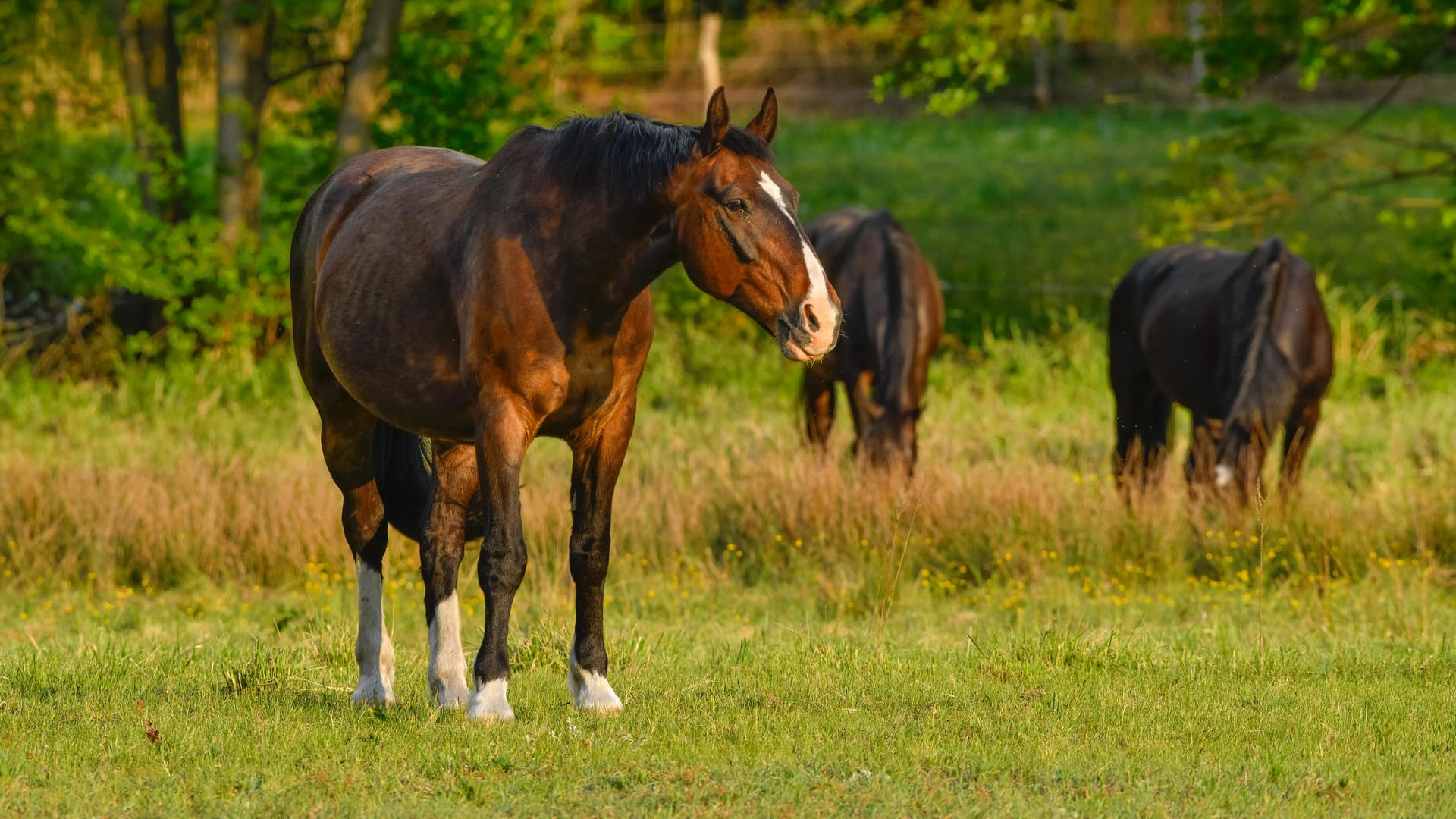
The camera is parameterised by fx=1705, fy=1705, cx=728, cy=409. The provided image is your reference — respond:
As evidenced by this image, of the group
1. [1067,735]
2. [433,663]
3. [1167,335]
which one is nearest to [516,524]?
[433,663]

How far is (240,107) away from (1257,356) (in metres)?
8.91

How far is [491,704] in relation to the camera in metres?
5.36

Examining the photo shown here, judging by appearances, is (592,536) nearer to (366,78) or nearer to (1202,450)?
(1202,450)

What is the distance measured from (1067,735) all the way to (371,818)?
2.17 metres

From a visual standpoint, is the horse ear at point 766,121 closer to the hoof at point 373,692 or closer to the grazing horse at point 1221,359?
the hoof at point 373,692

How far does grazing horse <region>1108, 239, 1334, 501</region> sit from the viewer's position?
10219 mm

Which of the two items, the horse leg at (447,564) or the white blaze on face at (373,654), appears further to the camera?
the white blaze on face at (373,654)

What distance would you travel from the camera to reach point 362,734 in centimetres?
532

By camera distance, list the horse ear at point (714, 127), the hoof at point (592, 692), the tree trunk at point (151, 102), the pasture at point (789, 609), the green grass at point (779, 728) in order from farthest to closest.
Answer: the tree trunk at point (151, 102) < the hoof at point (592, 692) < the horse ear at point (714, 127) < the pasture at point (789, 609) < the green grass at point (779, 728)

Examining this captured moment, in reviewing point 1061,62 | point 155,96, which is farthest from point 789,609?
point 1061,62

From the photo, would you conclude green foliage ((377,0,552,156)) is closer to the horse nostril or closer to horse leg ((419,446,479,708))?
horse leg ((419,446,479,708))

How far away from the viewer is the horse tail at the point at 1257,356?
10.1m

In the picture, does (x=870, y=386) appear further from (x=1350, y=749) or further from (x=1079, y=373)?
(x=1350, y=749)

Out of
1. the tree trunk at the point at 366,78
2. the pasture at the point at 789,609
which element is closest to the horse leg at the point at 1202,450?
the pasture at the point at 789,609
